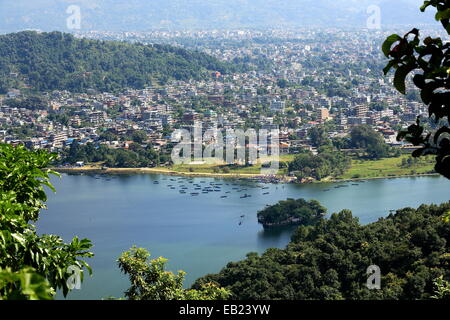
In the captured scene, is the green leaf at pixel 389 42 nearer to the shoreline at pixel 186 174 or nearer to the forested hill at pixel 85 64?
the shoreline at pixel 186 174

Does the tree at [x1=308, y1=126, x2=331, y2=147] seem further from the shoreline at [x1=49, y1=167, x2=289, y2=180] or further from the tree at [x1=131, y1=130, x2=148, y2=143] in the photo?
the tree at [x1=131, y1=130, x2=148, y2=143]

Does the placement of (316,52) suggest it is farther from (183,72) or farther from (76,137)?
(76,137)

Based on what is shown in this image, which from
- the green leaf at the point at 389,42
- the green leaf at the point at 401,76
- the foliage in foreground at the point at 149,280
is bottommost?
the foliage in foreground at the point at 149,280

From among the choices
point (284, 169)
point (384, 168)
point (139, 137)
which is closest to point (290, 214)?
point (284, 169)

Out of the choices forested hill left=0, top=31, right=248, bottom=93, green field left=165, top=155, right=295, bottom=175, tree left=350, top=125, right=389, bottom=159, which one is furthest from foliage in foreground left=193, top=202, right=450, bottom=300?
forested hill left=0, top=31, right=248, bottom=93

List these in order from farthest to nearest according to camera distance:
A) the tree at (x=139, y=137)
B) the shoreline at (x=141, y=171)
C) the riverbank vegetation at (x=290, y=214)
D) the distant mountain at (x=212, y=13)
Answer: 1. the distant mountain at (x=212, y=13)
2. the tree at (x=139, y=137)
3. the shoreline at (x=141, y=171)
4. the riverbank vegetation at (x=290, y=214)

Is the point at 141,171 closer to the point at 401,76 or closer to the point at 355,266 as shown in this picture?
the point at 355,266

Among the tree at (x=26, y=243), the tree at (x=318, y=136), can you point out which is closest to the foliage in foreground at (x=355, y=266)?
the tree at (x=26, y=243)
